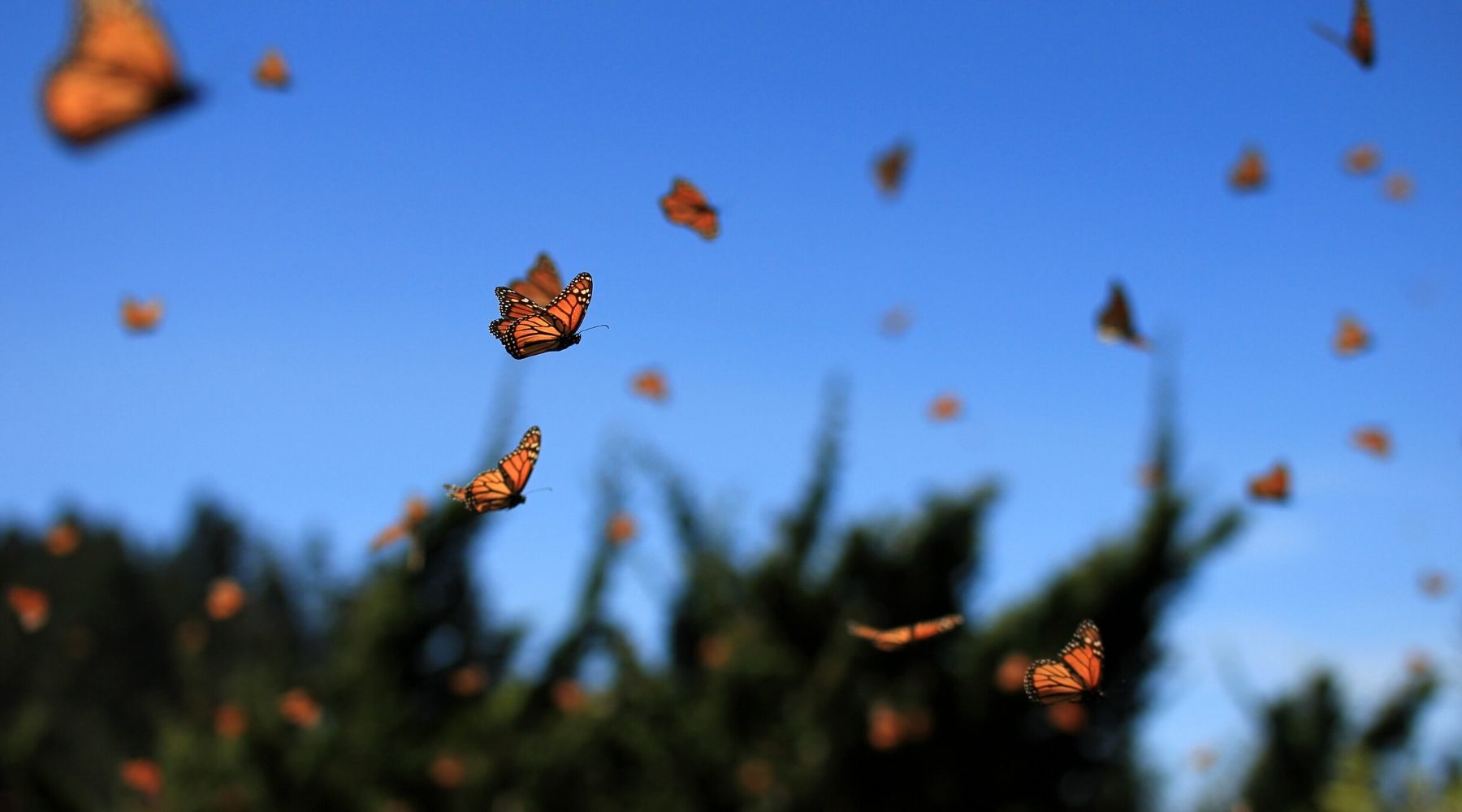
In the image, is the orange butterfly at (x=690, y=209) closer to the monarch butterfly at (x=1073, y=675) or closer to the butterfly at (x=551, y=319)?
the butterfly at (x=551, y=319)

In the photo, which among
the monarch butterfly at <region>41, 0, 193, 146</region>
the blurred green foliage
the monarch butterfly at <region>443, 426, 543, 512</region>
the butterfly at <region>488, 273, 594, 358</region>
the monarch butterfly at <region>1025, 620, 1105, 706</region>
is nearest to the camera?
the monarch butterfly at <region>41, 0, 193, 146</region>

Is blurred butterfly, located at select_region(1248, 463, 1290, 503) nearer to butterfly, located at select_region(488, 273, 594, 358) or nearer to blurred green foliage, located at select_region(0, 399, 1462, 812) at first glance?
butterfly, located at select_region(488, 273, 594, 358)

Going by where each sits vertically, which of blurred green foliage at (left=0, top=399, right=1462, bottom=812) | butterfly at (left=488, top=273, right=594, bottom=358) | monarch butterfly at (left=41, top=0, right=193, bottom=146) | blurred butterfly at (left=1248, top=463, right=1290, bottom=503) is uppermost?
monarch butterfly at (left=41, top=0, right=193, bottom=146)

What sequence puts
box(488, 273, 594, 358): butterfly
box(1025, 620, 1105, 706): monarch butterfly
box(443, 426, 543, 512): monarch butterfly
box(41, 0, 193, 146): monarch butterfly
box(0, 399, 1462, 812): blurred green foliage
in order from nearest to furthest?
box(41, 0, 193, 146): monarch butterfly
box(1025, 620, 1105, 706): monarch butterfly
box(443, 426, 543, 512): monarch butterfly
box(488, 273, 594, 358): butterfly
box(0, 399, 1462, 812): blurred green foliage

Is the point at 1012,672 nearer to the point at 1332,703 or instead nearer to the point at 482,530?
the point at 1332,703

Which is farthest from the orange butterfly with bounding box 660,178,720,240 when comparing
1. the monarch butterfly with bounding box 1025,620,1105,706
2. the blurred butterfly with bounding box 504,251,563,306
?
the monarch butterfly with bounding box 1025,620,1105,706

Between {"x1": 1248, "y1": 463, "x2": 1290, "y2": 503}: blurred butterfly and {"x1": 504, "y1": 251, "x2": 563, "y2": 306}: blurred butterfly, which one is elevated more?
{"x1": 504, "y1": 251, "x2": 563, "y2": 306}: blurred butterfly

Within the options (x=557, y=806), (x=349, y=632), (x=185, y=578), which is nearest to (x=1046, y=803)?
(x=557, y=806)
